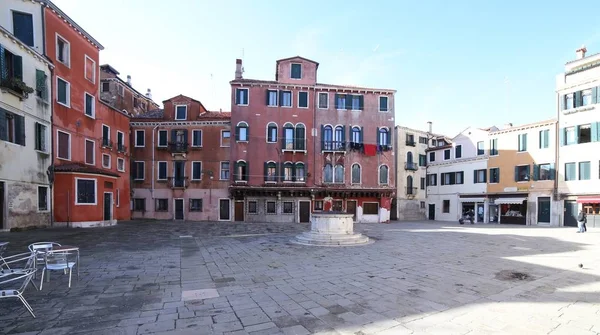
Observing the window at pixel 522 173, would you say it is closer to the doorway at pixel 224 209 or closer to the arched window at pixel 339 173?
the arched window at pixel 339 173

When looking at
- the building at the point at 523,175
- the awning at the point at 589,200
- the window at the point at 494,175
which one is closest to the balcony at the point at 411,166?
the building at the point at 523,175

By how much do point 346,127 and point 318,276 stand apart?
78.6 feet

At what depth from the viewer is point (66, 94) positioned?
65.9 feet

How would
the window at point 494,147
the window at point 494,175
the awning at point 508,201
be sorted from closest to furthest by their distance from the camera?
the awning at point 508,201 → the window at point 494,175 → the window at point 494,147

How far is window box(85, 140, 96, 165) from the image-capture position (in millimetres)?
22234

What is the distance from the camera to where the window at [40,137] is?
1753cm

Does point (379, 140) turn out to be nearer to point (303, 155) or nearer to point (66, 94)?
point (303, 155)

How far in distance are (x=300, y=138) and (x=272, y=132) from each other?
2.77 meters

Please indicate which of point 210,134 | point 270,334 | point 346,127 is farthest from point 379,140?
point 270,334

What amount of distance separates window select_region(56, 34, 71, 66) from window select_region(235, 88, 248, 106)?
1277 cm

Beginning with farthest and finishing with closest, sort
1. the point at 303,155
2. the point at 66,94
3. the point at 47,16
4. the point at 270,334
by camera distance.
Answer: the point at 303,155
the point at 66,94
the point at 47,16
the point at 270,334

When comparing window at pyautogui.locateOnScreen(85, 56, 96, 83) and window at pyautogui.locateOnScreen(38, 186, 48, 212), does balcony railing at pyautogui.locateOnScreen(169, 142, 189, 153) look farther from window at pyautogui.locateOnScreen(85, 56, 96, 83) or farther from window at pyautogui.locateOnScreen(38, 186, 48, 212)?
window at pyautogui.locateOnScreen(38, 186, 48, 212)

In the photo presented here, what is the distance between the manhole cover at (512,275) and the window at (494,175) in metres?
27.6

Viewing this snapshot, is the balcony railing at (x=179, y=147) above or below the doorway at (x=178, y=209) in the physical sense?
above
